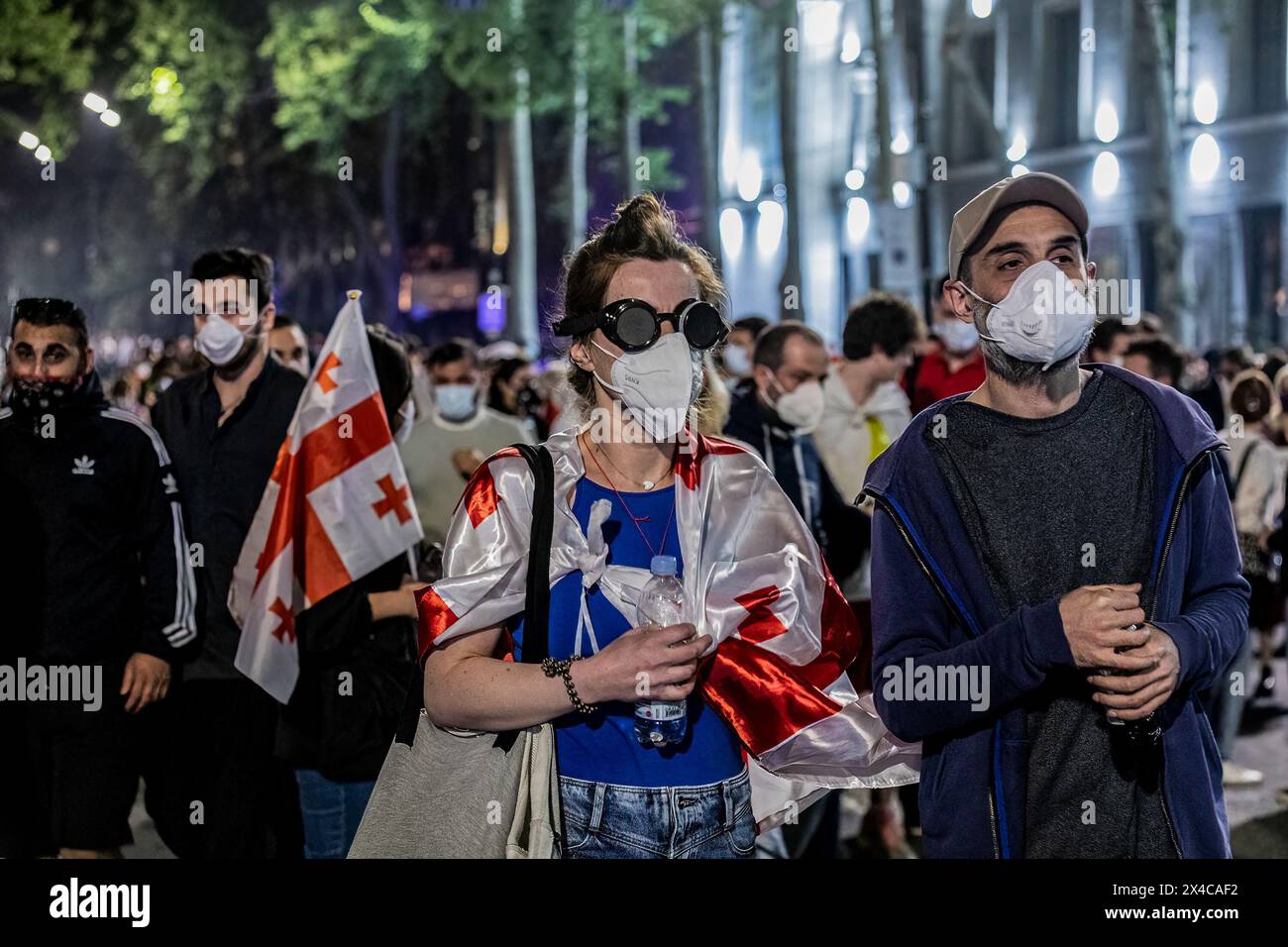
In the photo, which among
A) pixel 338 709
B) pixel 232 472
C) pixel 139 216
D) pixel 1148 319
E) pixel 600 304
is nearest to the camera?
pixel 600 304

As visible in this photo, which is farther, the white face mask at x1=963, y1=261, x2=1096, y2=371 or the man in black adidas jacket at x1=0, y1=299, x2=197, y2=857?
the man in black adidas jacket at x1=0, y1=299, x2=197, y2=857

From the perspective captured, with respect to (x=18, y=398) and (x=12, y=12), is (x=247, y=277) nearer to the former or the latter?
(x=18, y=398)

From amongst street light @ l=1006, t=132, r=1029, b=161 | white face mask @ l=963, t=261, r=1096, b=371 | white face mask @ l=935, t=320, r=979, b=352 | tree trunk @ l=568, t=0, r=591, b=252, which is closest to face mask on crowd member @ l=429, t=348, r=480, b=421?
white face mask @ l=935, t=320, r=979, b=352

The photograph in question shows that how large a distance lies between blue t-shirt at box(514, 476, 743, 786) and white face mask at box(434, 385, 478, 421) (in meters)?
4.49

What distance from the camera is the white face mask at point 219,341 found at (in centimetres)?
551

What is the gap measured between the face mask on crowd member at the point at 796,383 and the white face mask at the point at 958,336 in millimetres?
2055

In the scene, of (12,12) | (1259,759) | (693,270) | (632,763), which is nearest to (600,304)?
(693,270)

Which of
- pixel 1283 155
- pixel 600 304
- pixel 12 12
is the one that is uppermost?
pixel 12 12

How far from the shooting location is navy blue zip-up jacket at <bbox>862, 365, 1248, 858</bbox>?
109 inches

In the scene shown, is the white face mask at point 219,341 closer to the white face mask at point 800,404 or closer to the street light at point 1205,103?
the white face mask at point 800,404

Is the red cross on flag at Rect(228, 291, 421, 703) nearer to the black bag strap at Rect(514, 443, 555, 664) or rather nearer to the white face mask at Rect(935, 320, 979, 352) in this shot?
the black bag strap at Rect(514, 443, 555, 664)

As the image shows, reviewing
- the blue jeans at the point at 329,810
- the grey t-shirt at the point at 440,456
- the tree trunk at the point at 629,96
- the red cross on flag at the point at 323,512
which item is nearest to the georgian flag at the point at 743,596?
the red cross on flag at the point at 323,512

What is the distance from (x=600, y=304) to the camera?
123 inches

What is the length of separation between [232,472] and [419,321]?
112ft
